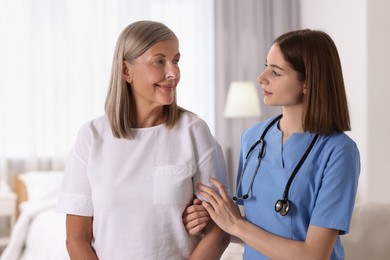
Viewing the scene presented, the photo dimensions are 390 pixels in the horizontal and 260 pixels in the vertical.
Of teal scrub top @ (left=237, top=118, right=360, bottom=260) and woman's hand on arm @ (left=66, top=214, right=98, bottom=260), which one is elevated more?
teal scrub top @ (left=237, top=118, right=360, bottom=260)

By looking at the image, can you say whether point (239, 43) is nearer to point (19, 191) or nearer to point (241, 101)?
point (241, 101)

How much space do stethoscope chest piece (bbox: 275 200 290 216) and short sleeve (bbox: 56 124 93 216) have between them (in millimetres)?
524

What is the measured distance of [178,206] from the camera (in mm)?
1689

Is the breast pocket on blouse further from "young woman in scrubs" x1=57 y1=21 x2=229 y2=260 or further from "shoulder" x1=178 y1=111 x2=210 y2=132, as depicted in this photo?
"shoulder" x1=178 y1=111 x2=210 y2=132

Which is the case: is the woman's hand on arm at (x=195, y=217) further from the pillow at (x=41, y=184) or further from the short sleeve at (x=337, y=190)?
the pillow at (x=41, y=184)

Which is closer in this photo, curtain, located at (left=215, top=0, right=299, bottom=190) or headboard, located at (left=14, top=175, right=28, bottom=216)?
headboard, located at (left=14, top=175, right=28, bottom=216)

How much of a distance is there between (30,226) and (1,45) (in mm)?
1698

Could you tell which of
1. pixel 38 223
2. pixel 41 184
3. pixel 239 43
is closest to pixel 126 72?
pixel 38 223

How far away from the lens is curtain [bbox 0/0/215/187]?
5.19 meters

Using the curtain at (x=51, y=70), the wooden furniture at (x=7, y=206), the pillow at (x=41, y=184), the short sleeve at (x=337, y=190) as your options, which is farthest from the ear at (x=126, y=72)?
the curtain at (x=51, y=70)

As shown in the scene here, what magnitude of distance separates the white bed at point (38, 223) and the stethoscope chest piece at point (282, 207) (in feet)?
4.17

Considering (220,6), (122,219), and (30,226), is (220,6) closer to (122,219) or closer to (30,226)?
(30,226)

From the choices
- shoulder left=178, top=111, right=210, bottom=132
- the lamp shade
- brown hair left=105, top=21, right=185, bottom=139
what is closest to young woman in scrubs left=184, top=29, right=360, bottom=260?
shoulder left=178, top=111, right=210, bottom=132

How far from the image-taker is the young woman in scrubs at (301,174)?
155cm
